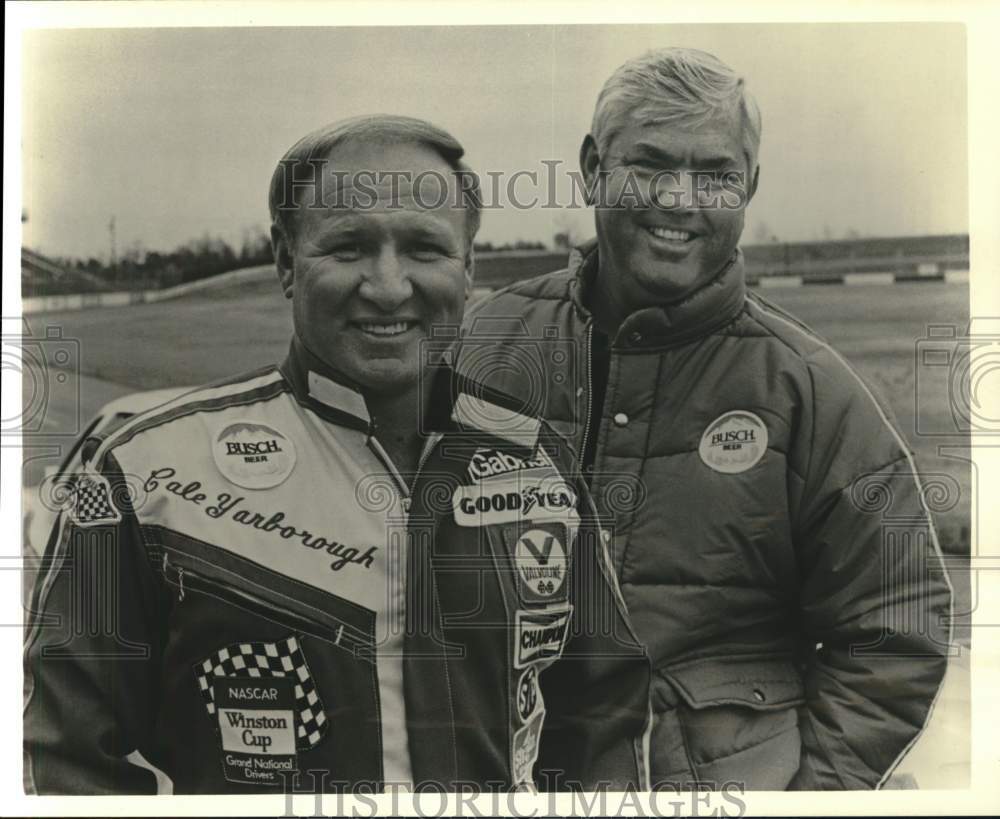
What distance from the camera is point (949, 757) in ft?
8.02

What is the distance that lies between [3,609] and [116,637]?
302 millimetres

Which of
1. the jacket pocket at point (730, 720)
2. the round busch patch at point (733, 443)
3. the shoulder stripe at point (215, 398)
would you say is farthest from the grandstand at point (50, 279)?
the jacket pocket at point (730, 720)

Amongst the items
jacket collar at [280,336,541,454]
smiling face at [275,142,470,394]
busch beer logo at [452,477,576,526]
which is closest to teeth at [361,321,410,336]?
smiling face at [275,142,470,394]

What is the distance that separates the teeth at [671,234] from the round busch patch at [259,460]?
951 millimetres

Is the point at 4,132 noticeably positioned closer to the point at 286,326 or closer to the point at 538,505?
the point at 286,326

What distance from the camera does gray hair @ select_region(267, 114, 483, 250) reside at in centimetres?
234

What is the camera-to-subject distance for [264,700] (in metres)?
2.30

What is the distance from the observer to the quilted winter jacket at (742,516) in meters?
2.34

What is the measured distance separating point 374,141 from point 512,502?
875 millimetres

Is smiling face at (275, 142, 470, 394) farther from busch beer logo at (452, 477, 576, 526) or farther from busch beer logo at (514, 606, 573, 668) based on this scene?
busch beer logo at (514, 606, 573, 668)

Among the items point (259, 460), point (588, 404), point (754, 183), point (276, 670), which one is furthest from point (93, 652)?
point (754, 183)

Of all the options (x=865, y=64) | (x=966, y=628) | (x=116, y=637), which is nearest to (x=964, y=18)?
(x=865, y=64)

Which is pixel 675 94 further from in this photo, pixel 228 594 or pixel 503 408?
pixel 228 594

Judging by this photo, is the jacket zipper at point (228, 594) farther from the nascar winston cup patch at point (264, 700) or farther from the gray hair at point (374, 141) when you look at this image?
the gray hair at point (374, 141)
